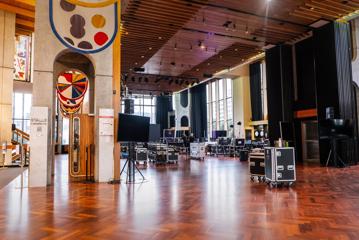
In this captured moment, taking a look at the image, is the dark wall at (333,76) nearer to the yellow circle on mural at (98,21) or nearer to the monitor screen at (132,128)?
the monitor screen at (132,128)

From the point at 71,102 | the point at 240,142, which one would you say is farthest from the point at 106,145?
the point at 240,142

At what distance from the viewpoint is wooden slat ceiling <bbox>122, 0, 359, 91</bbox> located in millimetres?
7484

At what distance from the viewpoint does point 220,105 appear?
1945cm

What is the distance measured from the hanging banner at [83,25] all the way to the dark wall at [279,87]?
666 centimetres

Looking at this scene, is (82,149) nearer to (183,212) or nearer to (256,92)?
(183,212)

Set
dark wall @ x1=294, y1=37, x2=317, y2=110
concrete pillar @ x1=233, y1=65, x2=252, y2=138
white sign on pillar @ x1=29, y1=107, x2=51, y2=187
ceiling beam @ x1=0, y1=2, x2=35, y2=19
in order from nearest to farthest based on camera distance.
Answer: white sign on pillar @ x1=29, y1=107, x2=51, y2=187
ceiling beam @ x1=0, y1=2, x2=35, y2=19
dark wall @ x1=294, y1=37, x2=317, y2=110
concrete pillar @ x1=233, y1=65, x2=252, y2=138

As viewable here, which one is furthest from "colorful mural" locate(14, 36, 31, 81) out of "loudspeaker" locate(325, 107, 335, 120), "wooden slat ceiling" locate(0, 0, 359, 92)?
"loudspeaker" locate(325, 107, 335, 120)

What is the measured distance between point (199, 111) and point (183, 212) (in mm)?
18290

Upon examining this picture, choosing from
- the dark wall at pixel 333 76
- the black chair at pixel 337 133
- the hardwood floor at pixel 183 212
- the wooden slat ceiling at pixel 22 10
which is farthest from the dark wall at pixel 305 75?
the wooden slat ceiling at pixel 22 10

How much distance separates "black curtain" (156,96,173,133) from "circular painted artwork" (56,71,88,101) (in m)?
17.3

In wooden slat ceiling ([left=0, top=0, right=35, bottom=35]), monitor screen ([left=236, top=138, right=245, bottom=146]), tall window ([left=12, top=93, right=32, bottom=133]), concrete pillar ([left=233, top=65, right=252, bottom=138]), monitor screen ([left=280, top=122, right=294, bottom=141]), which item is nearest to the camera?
wooden slat ceiling ([left=0, top=0, right=35, bottom=35])

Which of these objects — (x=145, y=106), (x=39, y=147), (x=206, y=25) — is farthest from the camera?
(x=145, y=106)

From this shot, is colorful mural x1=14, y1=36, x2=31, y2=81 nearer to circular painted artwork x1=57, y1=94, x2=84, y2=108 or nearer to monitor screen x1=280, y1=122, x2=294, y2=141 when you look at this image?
circular painted artwork x1=57, y1=94, x2=84, y2=108

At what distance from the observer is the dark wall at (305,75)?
10.1 metres
